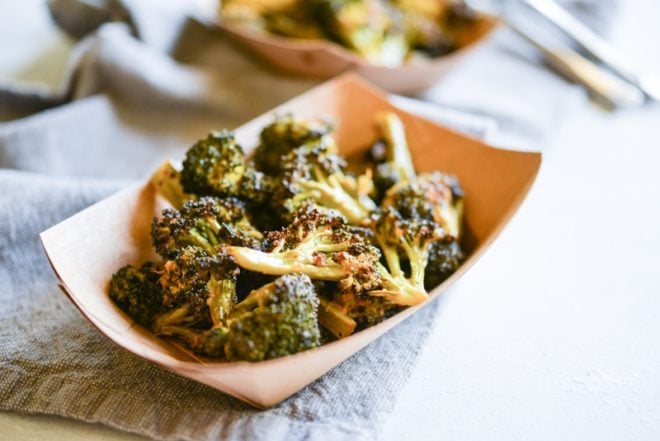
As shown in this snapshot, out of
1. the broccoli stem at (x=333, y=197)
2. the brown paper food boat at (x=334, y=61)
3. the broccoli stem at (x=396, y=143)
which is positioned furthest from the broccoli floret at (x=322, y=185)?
the brown paper food boat at (x=334, y=61)

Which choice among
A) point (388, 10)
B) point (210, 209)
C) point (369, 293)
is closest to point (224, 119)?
point (388, 10)

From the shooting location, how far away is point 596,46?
1.93m

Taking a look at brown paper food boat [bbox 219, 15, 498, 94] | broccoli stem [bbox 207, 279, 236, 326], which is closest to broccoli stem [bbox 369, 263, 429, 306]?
broccoli stem [bbox 207, 279, 236, 326]

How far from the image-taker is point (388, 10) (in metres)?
1.89

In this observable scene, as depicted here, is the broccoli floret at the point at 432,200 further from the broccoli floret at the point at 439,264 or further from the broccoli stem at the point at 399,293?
the broccoli stem at the point at 399,293

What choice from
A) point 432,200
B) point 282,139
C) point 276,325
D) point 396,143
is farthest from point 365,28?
point 276,325

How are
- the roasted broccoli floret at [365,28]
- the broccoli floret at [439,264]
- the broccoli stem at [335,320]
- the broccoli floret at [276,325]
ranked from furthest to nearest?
the roasted broccoli floret at [365,28] → the broccoli floret at [439,264] → the broccoli stem at [335,320] → the broccoli floret at [276,325]

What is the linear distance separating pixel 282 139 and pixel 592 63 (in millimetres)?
1214

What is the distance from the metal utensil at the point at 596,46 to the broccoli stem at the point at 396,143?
34.8 inches

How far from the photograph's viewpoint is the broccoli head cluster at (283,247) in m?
0.86

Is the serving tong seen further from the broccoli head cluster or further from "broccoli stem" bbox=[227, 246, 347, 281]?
"broccoli stem" bbox=[227, 246, 347, 281]

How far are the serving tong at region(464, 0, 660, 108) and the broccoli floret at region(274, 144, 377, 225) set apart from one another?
1032mm

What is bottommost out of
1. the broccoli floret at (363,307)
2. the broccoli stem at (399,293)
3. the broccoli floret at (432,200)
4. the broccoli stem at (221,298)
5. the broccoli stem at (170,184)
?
the broccoli stem at (170,184)

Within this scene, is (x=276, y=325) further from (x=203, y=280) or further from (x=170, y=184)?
(x=170, y=184)
